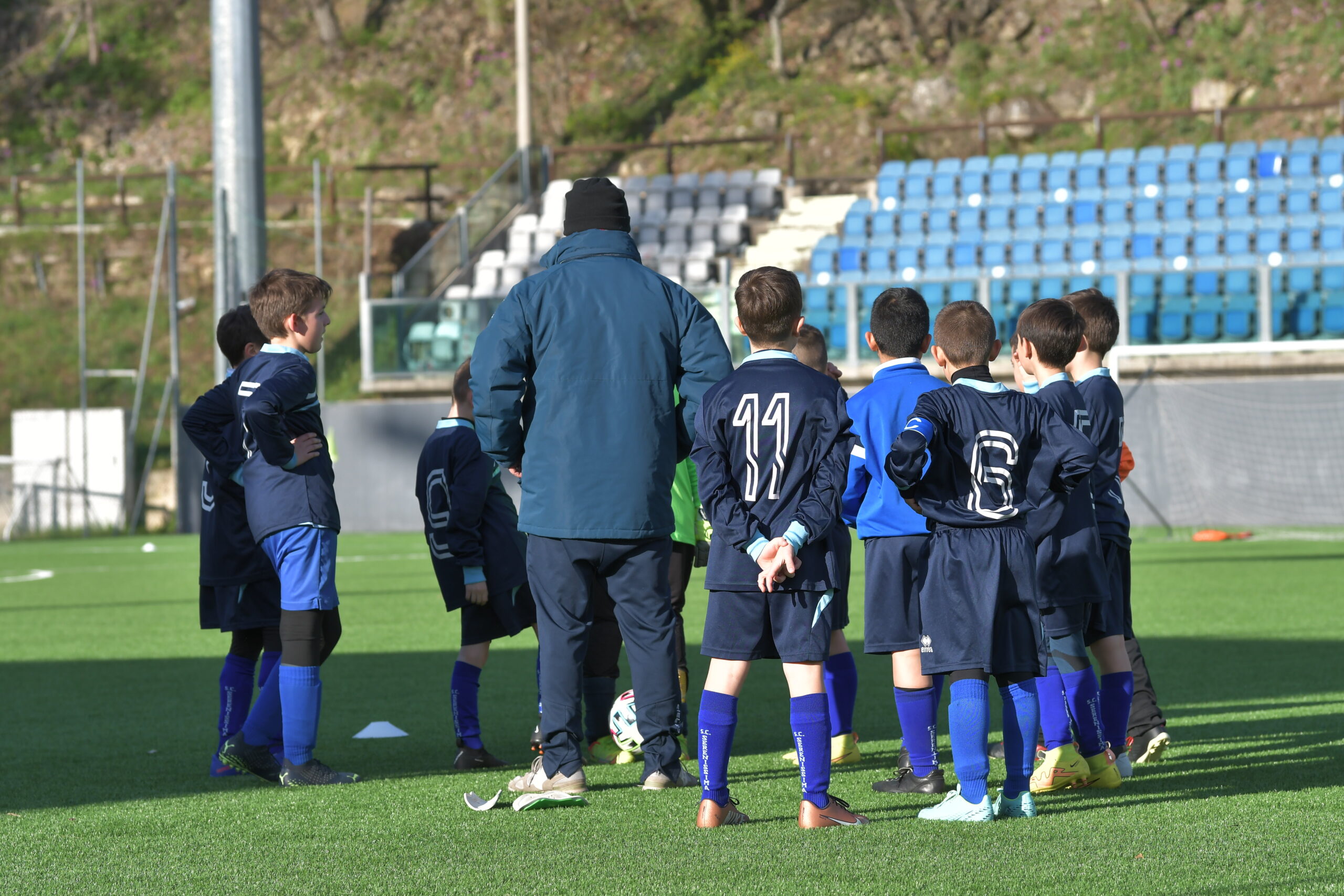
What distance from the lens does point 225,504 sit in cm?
525

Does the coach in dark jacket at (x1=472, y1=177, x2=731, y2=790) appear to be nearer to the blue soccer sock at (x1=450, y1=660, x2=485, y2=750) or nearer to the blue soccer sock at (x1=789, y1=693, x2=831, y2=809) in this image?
the blue soccer sock at (x1=789, y1=693, x2=831, y2=809)

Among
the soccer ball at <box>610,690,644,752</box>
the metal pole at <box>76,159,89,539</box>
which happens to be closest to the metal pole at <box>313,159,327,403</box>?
the metal pole at <box>76,159,89,539</box>

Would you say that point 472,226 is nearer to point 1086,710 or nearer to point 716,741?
point 1086,710

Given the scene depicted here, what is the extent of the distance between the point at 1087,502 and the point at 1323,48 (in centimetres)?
2989

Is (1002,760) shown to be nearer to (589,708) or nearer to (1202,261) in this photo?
(589,708)

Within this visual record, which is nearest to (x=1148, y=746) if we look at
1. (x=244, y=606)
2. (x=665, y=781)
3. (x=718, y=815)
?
(x=665, y=781)

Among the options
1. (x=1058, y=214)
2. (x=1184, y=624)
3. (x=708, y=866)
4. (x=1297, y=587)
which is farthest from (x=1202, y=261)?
(x=708, y=866)

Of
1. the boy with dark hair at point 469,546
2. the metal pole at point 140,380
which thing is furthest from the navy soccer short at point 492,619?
the metal pole at point 140,380

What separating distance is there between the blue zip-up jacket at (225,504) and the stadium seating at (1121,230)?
13740mm

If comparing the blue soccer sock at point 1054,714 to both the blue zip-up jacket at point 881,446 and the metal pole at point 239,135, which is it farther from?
the metal pole at point 239,135

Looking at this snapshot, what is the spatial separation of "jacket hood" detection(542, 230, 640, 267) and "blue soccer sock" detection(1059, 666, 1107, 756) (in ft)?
5.99

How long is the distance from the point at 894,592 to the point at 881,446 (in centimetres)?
43

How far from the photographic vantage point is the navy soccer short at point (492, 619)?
215 inches

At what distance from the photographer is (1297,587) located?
10.9 metres
